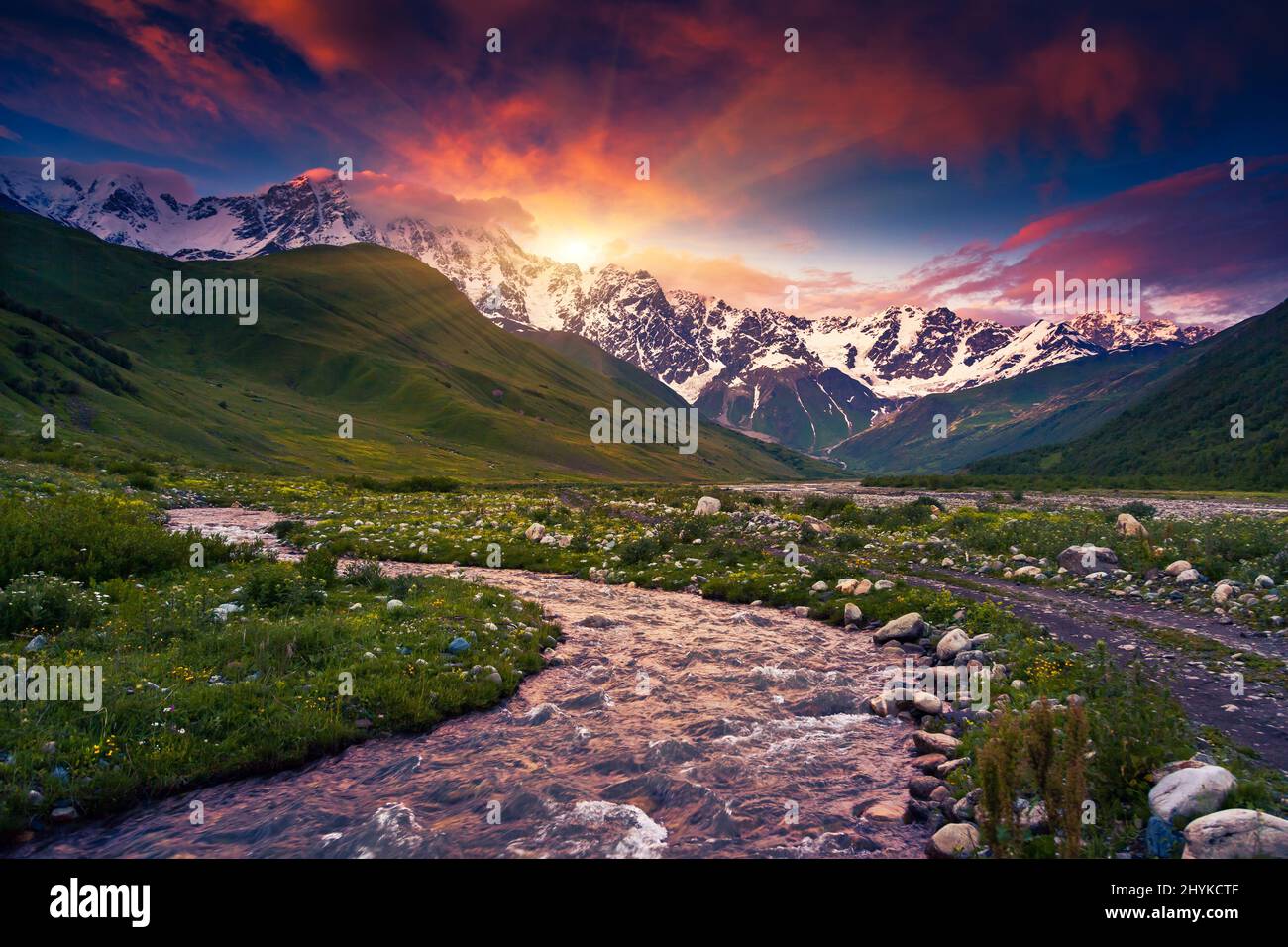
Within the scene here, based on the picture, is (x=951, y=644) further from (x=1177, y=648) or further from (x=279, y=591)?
(x=279, y=591)

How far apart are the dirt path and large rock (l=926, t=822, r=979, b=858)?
5.11 m

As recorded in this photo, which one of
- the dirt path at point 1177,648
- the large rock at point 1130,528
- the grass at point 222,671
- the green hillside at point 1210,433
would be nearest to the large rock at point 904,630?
the dirt path at point 1177,648

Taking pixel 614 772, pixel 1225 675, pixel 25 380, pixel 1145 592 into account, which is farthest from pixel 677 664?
pixel 25 380

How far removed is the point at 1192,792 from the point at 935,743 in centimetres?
385

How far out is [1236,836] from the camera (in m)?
6.07

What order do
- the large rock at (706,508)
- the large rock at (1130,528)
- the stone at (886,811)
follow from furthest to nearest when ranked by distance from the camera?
the large rock at (706,508) → the large rock at (1130,528) → the stone at (886,811)

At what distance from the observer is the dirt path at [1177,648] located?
→ 1024cm

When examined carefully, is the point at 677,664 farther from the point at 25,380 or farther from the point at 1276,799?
the point at 25,380

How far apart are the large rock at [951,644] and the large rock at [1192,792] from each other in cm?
758

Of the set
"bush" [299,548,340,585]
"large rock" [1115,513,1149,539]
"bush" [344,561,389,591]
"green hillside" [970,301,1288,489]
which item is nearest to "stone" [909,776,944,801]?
"bush" [344,561,389,591]

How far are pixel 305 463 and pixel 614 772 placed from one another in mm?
104879

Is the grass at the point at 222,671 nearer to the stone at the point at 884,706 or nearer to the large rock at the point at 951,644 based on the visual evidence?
the stone at the point at 884,706

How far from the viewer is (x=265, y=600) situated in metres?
16.2

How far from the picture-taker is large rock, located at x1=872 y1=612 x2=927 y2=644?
17.1 meters
